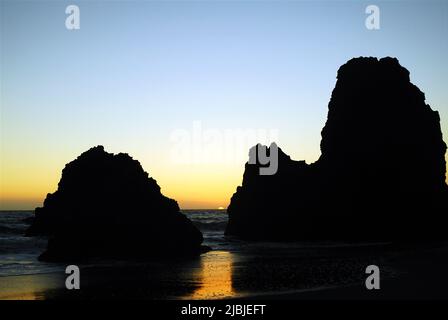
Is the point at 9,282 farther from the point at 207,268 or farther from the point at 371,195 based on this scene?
the point at 371,195

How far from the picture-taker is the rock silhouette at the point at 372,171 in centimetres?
7144

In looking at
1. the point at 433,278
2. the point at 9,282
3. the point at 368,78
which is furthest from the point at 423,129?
the point at 9,282

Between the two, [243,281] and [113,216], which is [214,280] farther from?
[113,216]

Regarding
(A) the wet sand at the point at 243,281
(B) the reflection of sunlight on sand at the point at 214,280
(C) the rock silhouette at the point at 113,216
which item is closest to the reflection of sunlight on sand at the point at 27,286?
(A) the wet sand at the point at 243,281

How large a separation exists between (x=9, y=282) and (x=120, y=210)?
47.3 ft

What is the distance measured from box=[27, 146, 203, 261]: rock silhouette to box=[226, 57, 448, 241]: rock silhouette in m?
36.4

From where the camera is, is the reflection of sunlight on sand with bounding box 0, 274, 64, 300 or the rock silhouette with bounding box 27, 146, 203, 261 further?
the rock silhouette with bounding box 27, 146, 203, 261

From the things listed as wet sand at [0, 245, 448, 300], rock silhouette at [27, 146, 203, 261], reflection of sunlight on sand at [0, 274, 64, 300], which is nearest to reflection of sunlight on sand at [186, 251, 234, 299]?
wet sand at [0, 245, 448, 300]

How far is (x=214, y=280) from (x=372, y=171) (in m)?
52.6

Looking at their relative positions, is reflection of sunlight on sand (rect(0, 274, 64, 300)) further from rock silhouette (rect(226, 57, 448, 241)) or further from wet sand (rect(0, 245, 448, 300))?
rock silhouette (rect(226, 57, 448, 241))

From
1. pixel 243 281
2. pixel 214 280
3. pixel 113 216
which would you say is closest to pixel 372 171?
pixel 113 216

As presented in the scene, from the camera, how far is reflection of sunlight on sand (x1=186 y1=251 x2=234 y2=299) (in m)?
21.8

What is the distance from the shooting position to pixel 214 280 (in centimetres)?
2677
